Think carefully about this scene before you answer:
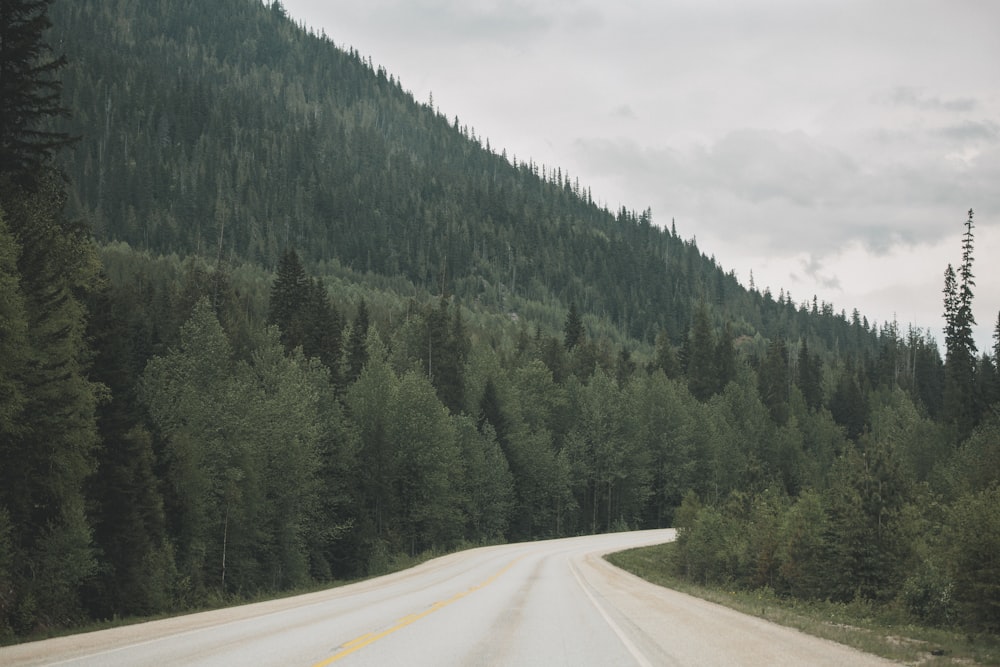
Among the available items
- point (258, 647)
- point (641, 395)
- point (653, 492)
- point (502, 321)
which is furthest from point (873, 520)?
point (502, 321)

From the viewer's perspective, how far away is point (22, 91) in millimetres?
21734

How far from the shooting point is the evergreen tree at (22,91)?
71.4 ft

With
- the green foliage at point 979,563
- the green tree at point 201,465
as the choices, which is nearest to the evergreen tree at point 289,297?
the green tree at point 201,465

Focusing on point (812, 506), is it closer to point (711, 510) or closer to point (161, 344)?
point (711, 510)

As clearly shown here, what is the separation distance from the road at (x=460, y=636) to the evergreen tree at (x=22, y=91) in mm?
14439

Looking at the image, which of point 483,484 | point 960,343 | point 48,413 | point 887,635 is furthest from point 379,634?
point 960,343

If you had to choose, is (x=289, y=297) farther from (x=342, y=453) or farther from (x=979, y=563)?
(x=979, y=563)

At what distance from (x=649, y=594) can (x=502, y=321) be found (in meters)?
155

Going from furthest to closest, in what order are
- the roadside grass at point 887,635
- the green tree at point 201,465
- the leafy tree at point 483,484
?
the leafy tree at point 483,484 < the green tree at point 201,465 < the roadside grass at point 887,635

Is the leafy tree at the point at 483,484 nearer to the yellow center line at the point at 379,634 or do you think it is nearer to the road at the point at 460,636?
the yellow center line at the point at 379,634

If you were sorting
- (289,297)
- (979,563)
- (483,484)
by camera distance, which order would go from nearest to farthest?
1. (979,563)
2. (483,484)
3. (289,297)

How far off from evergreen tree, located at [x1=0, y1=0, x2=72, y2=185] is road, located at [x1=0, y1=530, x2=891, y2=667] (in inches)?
568

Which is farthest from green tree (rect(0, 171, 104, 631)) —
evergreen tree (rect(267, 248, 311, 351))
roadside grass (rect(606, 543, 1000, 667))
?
evergreen tree (rect(267, 248, 311, 351))

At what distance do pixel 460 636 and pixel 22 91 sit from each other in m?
19.9
